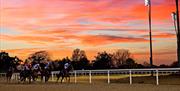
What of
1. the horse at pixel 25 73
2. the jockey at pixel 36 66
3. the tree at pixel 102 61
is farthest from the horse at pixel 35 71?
the tree at pixel 102 61

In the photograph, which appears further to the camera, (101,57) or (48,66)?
(101,57)

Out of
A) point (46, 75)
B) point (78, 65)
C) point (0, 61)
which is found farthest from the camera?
point (0, 61)

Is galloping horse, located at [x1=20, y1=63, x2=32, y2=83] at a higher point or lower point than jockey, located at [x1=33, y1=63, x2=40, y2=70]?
lower

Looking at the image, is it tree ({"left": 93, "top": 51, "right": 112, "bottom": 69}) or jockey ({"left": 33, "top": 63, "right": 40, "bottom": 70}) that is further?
tree ({"left": 93, "top": 51, "right": 112, "bottom": 69})

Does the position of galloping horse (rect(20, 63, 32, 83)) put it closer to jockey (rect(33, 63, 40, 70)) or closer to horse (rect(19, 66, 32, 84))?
horse (rect(19, 66, 32, 84))

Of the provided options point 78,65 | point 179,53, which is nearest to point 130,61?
point 78,65

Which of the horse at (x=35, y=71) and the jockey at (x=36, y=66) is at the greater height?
the jockey at (x=36, y=66)

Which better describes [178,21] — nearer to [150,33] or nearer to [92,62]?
[150,33]

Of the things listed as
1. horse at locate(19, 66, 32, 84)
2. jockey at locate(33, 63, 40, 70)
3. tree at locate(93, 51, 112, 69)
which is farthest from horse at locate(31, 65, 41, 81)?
tree at locate(93, 51, 112, 69)

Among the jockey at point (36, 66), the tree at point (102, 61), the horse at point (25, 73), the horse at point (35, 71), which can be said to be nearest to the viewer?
the jockey at point (36, 66)

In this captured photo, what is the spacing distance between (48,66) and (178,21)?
572 inches

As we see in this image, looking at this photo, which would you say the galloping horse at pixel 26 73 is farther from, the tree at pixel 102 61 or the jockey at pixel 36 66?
the tree at pixel 102 61

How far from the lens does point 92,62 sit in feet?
359

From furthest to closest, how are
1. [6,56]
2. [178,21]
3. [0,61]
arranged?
[6,56] → [0,61] → [178,21]
